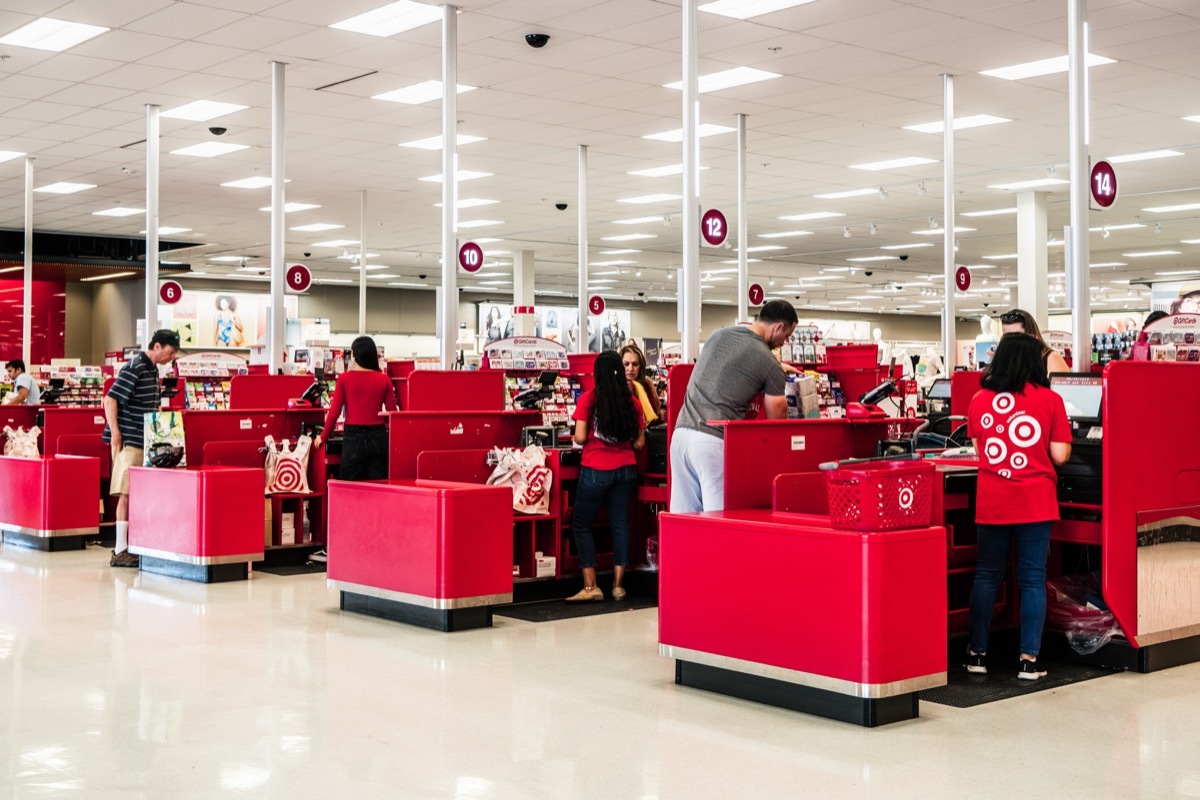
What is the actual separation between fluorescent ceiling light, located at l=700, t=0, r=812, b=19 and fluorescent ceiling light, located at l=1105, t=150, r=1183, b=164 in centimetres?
737

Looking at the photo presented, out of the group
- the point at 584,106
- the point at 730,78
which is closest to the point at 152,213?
the point at 584,106

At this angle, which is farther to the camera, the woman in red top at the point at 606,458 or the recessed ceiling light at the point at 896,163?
the recessed ceiling light at the point at 896,163

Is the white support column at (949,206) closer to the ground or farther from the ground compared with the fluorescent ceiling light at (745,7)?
closer to the ground

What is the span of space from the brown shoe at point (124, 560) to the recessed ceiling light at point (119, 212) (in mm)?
11124

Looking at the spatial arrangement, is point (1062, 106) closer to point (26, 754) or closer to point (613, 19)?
point (613, 19)

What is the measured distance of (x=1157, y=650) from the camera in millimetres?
5562

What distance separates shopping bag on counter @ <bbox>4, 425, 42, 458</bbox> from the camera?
10617 millimetres

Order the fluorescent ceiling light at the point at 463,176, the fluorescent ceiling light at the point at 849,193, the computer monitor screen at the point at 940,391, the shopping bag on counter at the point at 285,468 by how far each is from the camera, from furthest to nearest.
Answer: the fluorescent ceiling light at the point at 849,193
the fluorescent ceiling light at the point at 463,176
the computer monitor screen at the point at 940,391
the shopping bag on counter at the point at 285,468

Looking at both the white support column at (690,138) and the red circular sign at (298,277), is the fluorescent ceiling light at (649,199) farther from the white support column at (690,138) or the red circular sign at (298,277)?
the white support column at (690,138)

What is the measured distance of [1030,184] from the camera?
17078 millimetres

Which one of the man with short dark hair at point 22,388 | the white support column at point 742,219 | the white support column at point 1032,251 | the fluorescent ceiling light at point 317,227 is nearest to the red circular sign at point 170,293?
the man with short dark hair at point 22,388

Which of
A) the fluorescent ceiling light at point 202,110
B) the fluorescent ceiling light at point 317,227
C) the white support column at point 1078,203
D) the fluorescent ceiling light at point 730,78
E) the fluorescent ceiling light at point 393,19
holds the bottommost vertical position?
the white support column at point 1078,203

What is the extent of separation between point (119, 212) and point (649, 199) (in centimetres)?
826

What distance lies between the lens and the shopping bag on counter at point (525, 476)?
292 inches
